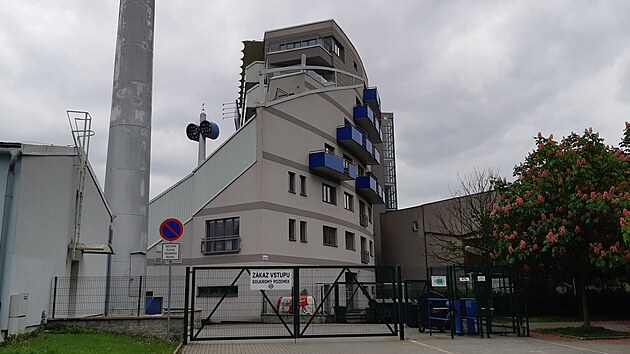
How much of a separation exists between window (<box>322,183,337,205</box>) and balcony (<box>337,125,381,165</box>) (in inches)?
129

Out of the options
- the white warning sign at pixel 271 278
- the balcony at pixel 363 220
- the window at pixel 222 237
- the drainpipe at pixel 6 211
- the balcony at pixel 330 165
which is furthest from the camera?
the balcony at pixel 363 220

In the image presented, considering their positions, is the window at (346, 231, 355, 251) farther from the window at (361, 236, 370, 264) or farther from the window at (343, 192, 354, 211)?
the window at (361, 236, 370, 264)

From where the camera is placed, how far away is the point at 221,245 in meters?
32.0

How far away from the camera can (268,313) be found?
A: 1786 cm

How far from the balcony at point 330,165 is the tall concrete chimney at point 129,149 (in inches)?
544

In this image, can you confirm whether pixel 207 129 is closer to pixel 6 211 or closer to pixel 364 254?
pixel 364 254

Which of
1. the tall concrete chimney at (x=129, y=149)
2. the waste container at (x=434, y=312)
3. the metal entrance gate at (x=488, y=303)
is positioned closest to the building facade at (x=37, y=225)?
the tall concrete chimney at (x=129, y=149)

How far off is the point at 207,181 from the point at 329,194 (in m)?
8.23

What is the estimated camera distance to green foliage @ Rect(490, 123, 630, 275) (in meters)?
17.3

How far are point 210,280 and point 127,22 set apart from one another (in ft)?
37.9

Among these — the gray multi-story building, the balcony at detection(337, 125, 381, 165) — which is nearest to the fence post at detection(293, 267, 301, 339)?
the gray multi-story building

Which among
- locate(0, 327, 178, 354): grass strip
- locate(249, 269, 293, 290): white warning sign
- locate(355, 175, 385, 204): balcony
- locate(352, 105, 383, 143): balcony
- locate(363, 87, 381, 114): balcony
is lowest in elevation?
locate(0, 327, 178, 354): grass strip

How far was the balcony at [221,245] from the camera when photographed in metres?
31.3

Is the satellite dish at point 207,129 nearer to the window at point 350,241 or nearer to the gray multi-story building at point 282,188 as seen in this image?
the gray multi-story building at point 282,188
